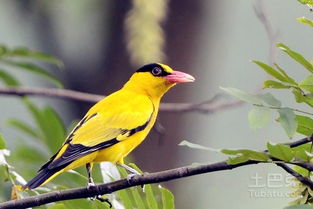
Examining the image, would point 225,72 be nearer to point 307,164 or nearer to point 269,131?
point 269,131

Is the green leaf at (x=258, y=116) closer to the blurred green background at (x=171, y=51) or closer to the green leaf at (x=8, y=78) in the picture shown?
the green leaf at (x=8, y=78)

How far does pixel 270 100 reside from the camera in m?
1.35

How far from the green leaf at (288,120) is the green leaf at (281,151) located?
4 cm

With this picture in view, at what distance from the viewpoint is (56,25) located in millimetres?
4602

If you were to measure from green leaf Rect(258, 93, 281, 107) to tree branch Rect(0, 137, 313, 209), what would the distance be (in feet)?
0.32

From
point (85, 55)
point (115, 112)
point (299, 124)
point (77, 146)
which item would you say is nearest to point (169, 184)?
point (85, 55)

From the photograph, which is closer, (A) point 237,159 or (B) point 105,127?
(A) point 237,159

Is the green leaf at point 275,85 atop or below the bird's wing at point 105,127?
atop

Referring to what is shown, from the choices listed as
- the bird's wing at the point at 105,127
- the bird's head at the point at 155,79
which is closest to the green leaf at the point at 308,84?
the bird's wing at the point at 105,127

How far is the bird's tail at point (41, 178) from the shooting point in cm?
196

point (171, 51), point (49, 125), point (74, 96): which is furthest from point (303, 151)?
point (171, 51)

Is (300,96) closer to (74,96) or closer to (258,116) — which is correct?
(258,116)

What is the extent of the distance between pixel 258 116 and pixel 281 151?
80mm

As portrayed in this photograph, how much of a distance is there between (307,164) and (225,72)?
166 inches
